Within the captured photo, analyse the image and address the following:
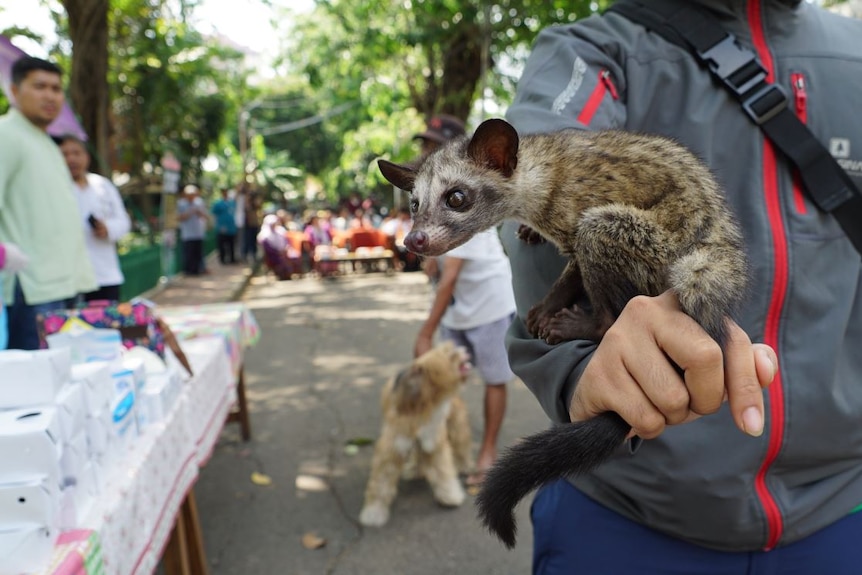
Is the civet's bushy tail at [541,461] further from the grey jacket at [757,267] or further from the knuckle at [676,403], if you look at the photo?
the grey jacket at [757,267]

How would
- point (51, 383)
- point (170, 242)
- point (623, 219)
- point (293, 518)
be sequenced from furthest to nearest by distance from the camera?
point (170, 242)
point (293, 518)
point (51, 383)
point (623, 219)

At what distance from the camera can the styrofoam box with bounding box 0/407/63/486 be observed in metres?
1.46

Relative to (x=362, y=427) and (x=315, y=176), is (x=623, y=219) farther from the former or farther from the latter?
(x=315, y=176)

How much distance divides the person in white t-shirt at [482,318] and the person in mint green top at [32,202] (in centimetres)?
256

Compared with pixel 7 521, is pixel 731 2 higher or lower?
higher

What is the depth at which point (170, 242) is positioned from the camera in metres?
13.1

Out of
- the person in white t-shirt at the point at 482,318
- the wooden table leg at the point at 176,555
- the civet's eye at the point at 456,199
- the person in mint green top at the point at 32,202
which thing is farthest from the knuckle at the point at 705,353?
the person in mint green top at the point at 32,202

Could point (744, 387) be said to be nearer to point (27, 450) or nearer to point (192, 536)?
point (27, 450)

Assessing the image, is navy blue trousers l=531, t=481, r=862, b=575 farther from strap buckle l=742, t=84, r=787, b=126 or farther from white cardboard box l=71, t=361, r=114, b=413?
white cardboard box l=71, t=361, r=114, b=413

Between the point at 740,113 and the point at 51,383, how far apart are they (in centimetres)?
192

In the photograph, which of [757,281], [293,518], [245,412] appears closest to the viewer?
[757,281]

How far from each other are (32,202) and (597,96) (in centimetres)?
395

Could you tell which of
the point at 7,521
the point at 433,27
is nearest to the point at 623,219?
the point at 7,521

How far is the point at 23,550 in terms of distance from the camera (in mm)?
1442
